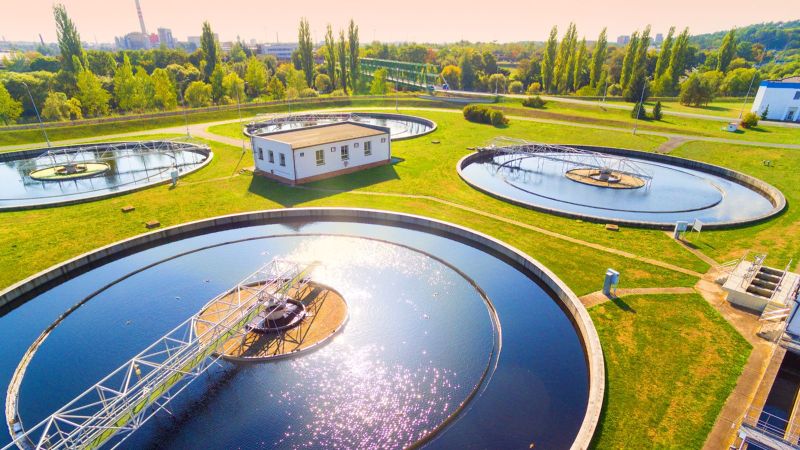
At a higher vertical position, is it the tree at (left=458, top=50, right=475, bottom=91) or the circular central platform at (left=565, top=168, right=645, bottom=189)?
the tree at (left=458, top=50, right=475, bottom=91)


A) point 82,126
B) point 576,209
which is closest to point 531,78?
point 576,209

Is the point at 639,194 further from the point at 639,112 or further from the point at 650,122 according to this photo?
the point at 639,112

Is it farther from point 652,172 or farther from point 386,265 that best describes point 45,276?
point 652,172

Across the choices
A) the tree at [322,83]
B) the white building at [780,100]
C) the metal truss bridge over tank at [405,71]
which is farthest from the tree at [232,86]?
the white building at [780,100]

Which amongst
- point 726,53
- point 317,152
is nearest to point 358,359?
point 317,152

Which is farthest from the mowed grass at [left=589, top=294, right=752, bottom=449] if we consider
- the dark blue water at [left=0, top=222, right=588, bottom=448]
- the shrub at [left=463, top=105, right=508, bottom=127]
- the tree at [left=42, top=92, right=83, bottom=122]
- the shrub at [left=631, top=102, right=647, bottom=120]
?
the tree at [left=42, top=92, right=83, bottom=122]

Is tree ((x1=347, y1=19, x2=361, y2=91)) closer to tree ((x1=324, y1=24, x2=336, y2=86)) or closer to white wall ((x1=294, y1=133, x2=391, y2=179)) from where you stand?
tree ((x1=324, y1=24, x2=336, y2=86))
